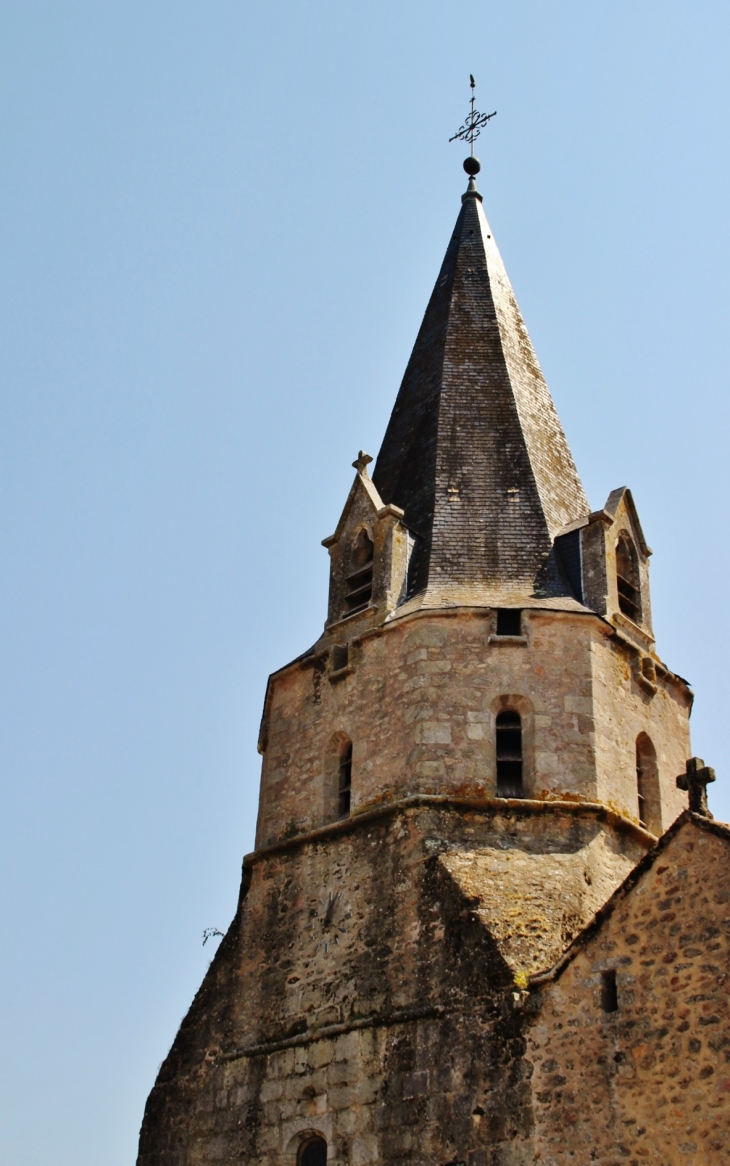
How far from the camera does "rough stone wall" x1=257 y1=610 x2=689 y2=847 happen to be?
1538 centimetres

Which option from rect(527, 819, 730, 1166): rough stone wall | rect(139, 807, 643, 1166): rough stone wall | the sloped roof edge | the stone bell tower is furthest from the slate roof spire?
rect(527, 819, 730, 1166): rough stone wall

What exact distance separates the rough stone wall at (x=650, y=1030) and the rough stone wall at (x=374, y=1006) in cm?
38

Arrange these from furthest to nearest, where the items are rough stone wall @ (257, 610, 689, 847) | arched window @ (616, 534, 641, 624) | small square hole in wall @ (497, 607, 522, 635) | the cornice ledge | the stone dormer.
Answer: arched window @ (616, 534, 641, 624) → the stone dormer → small square hole in wall @ (497, 607, 522, 635) → rough stone wall @ (257, 610, 689, 847) → the cornice ledge

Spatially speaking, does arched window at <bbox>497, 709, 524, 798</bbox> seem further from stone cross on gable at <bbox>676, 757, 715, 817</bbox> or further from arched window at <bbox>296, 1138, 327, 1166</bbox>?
arched window at <bbox>296, 1138, 327, 1166</bbox>

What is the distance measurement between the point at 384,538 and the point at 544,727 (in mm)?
3278

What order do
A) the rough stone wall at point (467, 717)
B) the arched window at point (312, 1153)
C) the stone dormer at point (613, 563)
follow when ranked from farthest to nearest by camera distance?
the stone dormer at point (613, 563)
the rough stone wall at point (467, 717)
the arched window at point (312, 1153)

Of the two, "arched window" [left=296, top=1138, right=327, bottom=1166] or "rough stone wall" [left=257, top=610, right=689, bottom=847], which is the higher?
"rough stone wall" [left=257, top=610, right=689, bottom=847]

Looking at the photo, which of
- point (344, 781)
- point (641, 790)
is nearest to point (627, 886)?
point (641, 790)

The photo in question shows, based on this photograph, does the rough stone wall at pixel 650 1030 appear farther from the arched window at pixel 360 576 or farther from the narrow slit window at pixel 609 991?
the arched window at pixel 360 576

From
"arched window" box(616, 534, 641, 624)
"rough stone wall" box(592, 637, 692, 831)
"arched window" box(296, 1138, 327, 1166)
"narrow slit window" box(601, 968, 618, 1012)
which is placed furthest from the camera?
"arched window" box(616, 534, 641, 624)

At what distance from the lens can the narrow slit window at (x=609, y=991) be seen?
12367 millimetres

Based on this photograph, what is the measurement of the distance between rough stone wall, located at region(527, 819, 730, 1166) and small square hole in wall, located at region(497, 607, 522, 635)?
4161 mm

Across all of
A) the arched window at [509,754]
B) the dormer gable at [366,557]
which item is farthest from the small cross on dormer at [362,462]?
the arched window at [509,754]

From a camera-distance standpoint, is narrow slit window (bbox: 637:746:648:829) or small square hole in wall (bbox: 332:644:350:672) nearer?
narrow slit window (bbox: 637:746:648:829)
